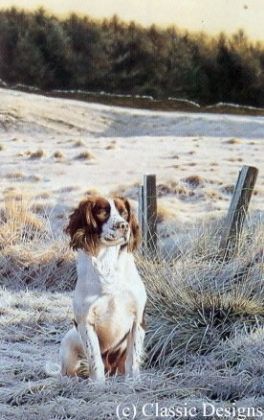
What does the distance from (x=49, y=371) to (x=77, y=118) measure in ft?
3.64

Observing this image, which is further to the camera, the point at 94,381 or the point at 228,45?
the point at 228,45

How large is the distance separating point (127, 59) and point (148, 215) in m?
0.67

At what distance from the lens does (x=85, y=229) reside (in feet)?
14.0

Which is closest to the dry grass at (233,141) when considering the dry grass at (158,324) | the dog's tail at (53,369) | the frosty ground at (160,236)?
the frosty ground at (160,236)

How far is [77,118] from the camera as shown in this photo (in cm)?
471

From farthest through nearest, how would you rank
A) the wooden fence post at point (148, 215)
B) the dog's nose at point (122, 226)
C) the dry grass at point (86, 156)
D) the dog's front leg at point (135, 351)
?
1. the dry grass at point (86, 156)
2. the wooden fence post at point (148, 215)
3. the dog's front leg at point (135, 351)
4. the dog's nose at point (122, 226)

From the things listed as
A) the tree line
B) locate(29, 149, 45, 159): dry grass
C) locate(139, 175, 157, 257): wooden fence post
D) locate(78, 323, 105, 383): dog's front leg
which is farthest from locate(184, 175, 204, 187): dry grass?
locate(78, 323, 105, 383): dog's front leg

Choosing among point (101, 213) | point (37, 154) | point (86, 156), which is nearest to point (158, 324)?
point (101, 213)

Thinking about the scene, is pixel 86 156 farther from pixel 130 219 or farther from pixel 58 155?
pixel 130 219

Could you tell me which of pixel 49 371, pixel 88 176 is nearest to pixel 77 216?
pixel 88 176

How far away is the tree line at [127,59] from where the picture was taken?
181 inches

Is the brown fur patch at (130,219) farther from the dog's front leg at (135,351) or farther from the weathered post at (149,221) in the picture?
the dog's front leg at (135,351)

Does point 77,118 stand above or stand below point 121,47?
below

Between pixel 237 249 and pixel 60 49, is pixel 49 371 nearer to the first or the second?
pixel 237 249
